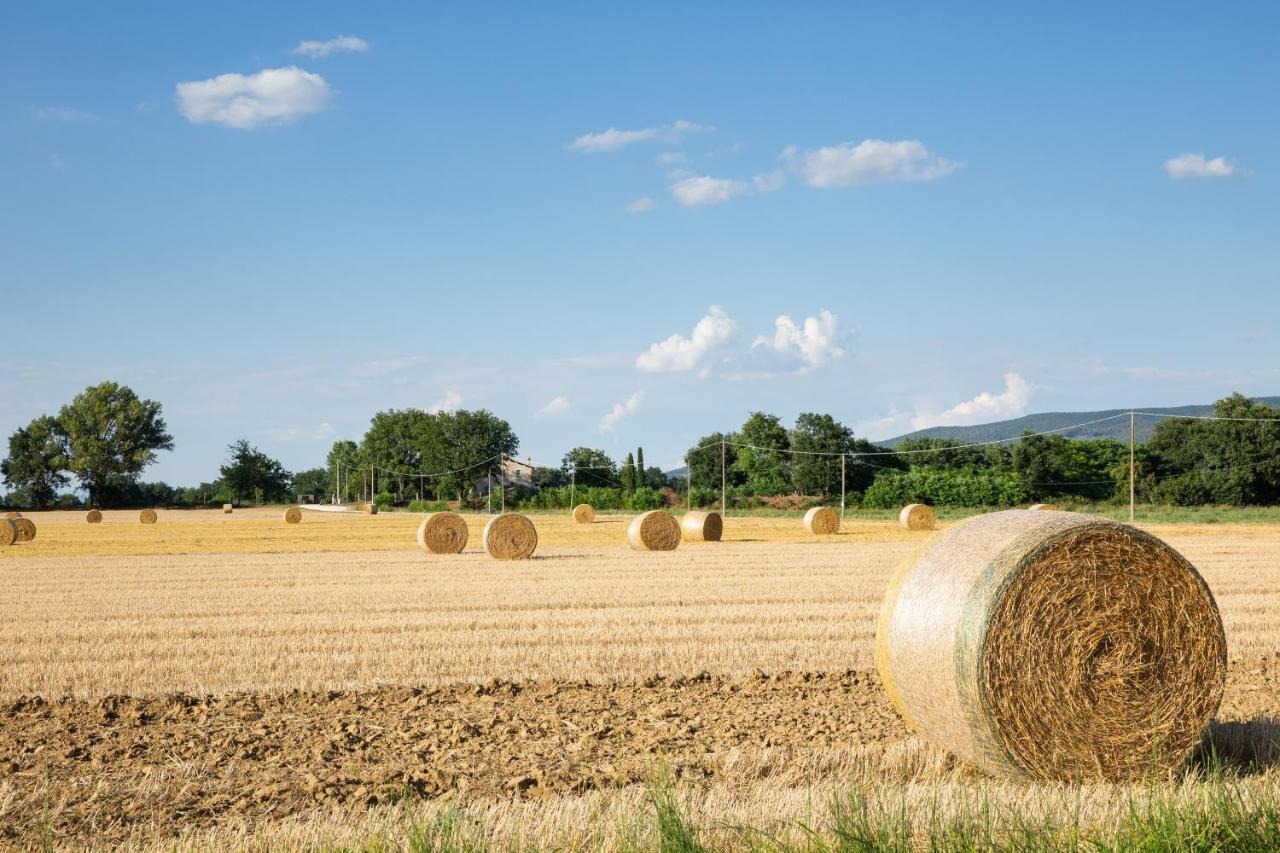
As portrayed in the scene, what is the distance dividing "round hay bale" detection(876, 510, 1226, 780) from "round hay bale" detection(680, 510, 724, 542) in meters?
28.2

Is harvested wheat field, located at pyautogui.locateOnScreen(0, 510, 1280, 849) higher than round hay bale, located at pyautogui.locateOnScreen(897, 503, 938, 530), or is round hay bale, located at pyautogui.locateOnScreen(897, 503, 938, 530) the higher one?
round hay bale, located at pyautogui.locateOnScreen(897, 503, 938, 530)

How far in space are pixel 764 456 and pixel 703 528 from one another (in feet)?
221

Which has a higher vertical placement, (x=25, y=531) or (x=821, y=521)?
(x=821, y=521)

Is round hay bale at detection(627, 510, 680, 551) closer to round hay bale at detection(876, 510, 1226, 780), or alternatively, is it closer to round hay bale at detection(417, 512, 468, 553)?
round hay bale at detection(417, 512, 468, 553)

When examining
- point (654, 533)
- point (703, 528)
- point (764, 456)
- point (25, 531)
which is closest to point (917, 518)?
point (703, 528)

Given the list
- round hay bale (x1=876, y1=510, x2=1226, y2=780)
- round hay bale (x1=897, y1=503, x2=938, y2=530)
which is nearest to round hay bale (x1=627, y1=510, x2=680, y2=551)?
round hay bale (x1=897, y1=503, x2=938, y2=530)

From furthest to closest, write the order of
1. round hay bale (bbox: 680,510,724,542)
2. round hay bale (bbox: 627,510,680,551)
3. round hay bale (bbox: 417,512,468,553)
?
round hay bale (bbox: 680,510,724,542)
round hay bale (bbox: 627,510,680,551)
round hay bale (bbox: 417,512,468,553)

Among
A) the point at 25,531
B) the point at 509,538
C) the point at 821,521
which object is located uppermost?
the point at 509,538

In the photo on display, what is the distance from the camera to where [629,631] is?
1355 centimetres

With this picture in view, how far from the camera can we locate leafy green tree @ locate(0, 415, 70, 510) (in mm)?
109750

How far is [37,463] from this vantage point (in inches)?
4336

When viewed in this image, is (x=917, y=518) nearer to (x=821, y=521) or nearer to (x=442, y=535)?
(x=821, y=521)

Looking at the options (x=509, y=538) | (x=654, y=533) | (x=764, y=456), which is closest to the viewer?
(x=509, y=538)

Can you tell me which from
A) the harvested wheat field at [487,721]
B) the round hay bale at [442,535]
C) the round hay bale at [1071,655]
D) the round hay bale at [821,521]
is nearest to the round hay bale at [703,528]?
the round hay bale at [821,521]
